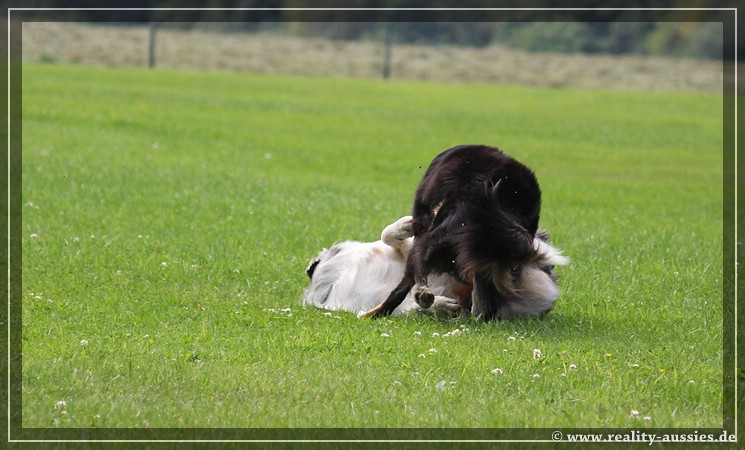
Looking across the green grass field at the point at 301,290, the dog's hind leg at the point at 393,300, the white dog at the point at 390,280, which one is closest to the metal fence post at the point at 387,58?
the green grass field at the point at 301,290

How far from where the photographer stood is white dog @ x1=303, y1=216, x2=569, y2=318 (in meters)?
6.98

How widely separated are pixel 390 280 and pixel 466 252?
0.96m

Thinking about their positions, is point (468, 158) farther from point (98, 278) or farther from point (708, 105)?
point (708, 105)

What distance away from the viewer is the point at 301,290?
8.17m

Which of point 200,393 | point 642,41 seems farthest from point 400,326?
point 642,41

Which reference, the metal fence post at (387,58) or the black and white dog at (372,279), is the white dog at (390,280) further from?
the metal fence post at (387,58)

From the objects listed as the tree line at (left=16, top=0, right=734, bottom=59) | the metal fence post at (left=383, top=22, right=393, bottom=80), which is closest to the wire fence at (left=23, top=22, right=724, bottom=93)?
the metal fence post at (left=383, top=22, right=393, bottom=80)

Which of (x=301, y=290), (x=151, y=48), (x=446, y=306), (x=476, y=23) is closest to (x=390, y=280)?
(x=446, y=306)

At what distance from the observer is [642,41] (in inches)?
1489

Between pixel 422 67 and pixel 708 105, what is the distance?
435 inches

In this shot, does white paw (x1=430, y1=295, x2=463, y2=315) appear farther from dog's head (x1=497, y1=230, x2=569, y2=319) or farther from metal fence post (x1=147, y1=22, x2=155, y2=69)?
metal fence post (x1=147, y1=22, x2=155, y2=69)

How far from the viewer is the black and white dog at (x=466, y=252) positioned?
6516mm

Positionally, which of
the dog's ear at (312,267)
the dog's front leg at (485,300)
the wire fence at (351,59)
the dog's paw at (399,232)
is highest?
the dog's paw at (399,232)

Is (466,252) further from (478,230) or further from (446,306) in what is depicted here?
(446,306)
